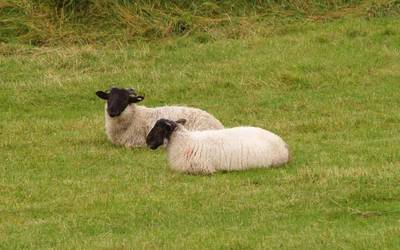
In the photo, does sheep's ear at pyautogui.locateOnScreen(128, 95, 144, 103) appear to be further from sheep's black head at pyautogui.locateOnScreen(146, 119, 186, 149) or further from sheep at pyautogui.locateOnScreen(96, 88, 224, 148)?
sheep's black head at pyautogui.locateOnScreen(146, 119, 186, 149)

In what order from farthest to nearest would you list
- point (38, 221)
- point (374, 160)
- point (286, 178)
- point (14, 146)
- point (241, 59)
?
point (241, 59)
point (14, 146)
point (374, 160)
point (286, 178)
point (38, 221)

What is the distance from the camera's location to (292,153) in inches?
554

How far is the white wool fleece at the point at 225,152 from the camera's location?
511 inches

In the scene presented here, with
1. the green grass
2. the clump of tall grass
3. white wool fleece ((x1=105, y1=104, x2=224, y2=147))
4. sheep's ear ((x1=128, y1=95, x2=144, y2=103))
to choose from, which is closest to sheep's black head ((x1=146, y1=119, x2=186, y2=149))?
the green grass

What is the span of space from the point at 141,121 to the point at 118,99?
0.49 meters

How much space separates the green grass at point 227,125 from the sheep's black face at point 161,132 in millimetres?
346

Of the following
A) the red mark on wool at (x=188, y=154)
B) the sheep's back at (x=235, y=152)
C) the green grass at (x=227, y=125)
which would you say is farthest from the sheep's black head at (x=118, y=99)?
the red mark on wool at (x=188, y=154)

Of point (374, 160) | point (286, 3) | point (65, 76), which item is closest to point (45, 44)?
point (65, 76)

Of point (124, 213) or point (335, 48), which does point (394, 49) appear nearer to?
point (335, 48)

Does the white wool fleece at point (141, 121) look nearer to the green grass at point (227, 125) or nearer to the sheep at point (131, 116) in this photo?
the sheep at point (131, 116)

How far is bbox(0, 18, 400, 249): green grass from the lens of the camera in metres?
10.2

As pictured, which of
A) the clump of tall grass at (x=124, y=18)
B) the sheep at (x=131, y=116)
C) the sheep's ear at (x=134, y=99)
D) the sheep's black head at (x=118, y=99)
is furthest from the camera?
the clump of tall grass at (x=124, y=18)

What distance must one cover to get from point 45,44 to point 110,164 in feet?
30.4

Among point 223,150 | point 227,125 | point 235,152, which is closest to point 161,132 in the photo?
point 223,150
